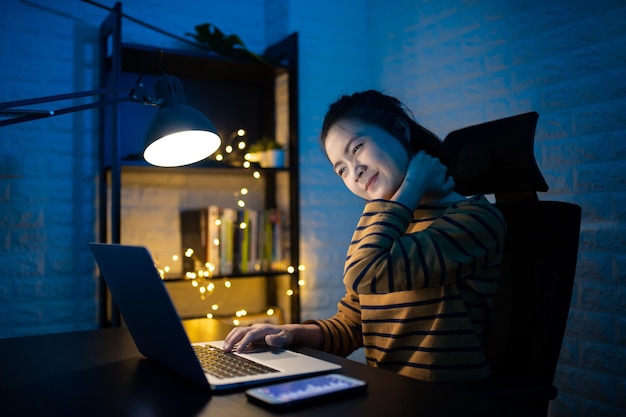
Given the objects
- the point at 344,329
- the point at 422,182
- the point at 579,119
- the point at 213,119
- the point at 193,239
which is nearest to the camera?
the point at 422,182

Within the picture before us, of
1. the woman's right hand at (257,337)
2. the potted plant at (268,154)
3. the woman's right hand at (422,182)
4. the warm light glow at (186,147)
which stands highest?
the potted plant at (268,154)

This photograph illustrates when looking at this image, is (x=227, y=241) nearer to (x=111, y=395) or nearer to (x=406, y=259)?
(x=406, y=259)

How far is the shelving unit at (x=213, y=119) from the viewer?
245cm

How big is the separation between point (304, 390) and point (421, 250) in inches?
18.0

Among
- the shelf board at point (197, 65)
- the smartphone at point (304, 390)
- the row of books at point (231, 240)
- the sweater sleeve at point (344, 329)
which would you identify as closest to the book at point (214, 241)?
the row of books at point (231, 240)

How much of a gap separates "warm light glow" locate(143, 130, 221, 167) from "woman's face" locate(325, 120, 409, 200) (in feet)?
0.95

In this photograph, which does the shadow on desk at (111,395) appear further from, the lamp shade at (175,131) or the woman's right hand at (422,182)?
the woman's right hand at (422,182)

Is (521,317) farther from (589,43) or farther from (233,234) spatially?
(233,234)

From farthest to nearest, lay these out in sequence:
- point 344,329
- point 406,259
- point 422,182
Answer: point 344,329
point 422,182
point 406,259

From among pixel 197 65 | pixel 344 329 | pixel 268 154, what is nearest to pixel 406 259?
pixel 344 329

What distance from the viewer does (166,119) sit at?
1.25 m

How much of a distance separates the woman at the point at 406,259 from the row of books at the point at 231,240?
Answer: 1.26m

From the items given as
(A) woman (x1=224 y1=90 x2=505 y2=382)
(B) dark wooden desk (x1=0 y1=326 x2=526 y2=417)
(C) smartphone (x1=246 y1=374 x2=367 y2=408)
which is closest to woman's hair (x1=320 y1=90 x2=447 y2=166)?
(A) woman (x1=224 y1=90 x2=505 y2=382)

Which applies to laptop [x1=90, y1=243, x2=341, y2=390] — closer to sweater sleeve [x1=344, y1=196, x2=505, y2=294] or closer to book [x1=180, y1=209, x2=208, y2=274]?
sweater sleeve [x1=344, y1=196, x2=505, y2=294]
